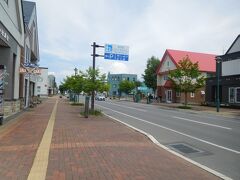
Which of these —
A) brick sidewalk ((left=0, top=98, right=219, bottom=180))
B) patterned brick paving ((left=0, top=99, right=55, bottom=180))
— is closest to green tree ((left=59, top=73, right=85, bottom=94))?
patterned brick paving ((left=0, top=99, right=55, bottom=180))

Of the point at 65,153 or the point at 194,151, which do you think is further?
the point at 194,151

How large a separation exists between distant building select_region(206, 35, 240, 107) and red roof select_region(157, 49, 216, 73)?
40.6 ft

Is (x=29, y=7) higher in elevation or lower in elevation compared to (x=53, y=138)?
higher

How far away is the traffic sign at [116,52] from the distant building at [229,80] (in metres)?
15.6

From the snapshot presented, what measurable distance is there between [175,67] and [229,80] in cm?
1606

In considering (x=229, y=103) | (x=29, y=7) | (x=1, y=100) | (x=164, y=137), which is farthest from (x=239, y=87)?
(x=1, y=100)

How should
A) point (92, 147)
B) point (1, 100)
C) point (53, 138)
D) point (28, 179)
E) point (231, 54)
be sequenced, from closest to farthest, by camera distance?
1. point (28, 179)
2. point (92, 147)
3. point (53, 138)
4. point (1, 100)
5. point (231, 54)

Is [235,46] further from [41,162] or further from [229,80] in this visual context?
[41,162]

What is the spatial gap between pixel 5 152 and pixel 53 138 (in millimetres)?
2526

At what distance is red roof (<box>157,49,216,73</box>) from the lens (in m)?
58.2

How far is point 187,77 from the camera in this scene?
130ft

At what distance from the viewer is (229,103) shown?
40.9 m

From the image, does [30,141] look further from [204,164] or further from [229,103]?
[229,103]

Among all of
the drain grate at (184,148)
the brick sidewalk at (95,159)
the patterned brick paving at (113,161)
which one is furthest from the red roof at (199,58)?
the patterned brick paving at (113,161)
